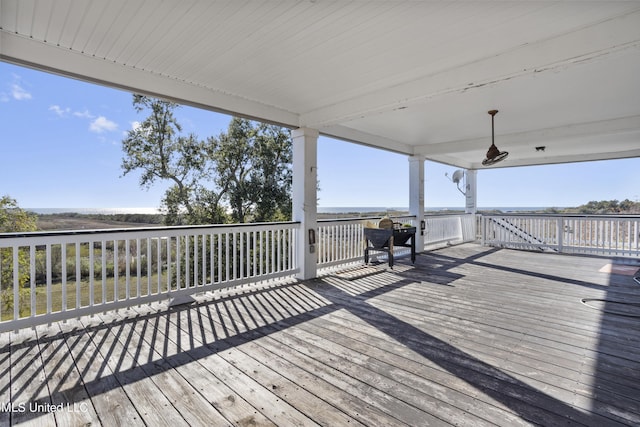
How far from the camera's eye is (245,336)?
8.47ft

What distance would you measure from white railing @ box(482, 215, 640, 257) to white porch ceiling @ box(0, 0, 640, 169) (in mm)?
3478

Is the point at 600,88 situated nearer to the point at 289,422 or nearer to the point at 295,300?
the point at 295,300

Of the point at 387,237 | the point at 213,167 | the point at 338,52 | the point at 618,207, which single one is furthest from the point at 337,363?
the point at 618,207

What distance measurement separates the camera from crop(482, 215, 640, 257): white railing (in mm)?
6625

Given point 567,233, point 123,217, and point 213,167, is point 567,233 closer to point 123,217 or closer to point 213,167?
point 213,167

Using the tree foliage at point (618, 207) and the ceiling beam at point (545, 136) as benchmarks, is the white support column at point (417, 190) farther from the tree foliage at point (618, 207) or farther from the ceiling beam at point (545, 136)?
the tree foliage at point (618, 207)

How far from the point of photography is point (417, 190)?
7.14m

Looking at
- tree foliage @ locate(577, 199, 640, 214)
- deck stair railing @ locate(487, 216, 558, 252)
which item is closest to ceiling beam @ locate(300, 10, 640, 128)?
deck stair railing @ locate(487, 216, 558, 252)

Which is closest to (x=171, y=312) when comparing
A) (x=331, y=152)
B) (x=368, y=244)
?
(x=368, y=244)

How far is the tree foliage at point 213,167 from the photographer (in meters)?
9.98

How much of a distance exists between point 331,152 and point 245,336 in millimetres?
24561

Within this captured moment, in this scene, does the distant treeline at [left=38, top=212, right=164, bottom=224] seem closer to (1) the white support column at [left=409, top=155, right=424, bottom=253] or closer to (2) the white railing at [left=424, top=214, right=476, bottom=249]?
(1) the white support column at [left=409, top=155, right=424, bottom=253]

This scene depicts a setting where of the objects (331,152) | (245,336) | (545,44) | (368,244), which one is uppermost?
(331,152)

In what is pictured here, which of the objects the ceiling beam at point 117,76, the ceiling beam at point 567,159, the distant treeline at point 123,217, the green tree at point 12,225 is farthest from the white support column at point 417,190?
the green tree at point 12,225
